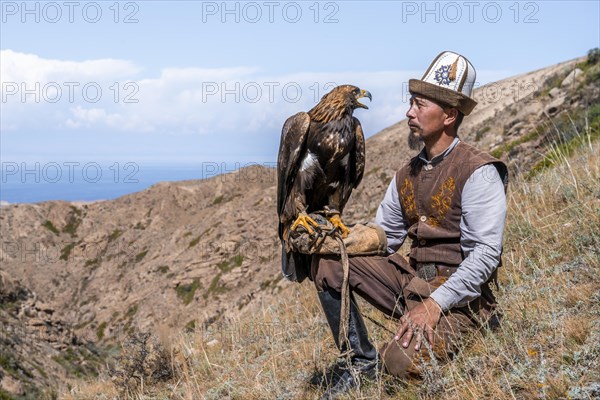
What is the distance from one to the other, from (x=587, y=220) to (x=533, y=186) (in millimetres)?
2513

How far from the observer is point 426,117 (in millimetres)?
3771

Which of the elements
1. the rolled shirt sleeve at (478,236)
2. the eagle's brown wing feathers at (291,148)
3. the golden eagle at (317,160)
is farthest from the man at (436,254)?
the eagle's brown wing feathers at (291,148)

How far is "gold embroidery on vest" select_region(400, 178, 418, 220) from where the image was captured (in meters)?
3.85

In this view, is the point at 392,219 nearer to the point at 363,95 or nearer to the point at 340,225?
the point at 340,225

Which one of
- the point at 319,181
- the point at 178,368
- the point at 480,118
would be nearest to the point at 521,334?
the point at 319,181

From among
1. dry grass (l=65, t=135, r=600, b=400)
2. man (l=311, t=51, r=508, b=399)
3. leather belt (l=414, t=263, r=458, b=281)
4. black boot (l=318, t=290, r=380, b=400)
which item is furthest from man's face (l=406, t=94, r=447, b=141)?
dry grass (l=65, t=135, r=600, b=400)

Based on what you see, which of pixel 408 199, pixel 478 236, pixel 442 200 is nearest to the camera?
pixel 478 236

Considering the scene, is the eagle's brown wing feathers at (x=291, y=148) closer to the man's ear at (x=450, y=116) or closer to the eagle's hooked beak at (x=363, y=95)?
the eagle's hooked beak at (x=363, y=95)

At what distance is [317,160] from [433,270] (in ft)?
3.77

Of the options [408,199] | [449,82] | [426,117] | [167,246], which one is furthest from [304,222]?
[167,246]

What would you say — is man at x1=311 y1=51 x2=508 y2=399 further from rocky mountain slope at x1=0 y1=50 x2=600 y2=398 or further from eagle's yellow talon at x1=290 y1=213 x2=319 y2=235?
rocky mountain slope at x1=0 y1=50 x2=600 y2=398

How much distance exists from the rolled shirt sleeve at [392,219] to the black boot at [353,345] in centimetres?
56

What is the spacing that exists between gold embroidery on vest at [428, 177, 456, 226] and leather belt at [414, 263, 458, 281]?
26cm

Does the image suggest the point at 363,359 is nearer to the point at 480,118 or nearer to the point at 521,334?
the point at 521,334
